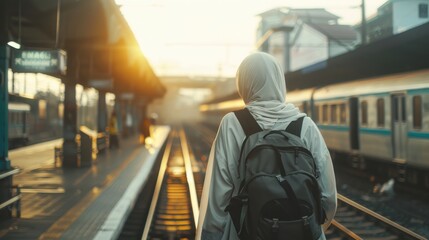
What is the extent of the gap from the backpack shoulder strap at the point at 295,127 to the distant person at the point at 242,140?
2 centimetres

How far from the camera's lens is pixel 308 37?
3728 cm

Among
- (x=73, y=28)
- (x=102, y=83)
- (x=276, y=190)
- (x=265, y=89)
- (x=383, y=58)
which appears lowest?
(x=276, y=190)

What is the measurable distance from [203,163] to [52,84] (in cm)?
1225

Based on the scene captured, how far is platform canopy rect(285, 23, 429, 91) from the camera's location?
1012cm

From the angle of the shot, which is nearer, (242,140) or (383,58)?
(242,140)

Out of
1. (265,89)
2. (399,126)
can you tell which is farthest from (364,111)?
(265,89)

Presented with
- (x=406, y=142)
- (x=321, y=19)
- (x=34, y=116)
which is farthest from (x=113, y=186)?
(x=321, y=19)

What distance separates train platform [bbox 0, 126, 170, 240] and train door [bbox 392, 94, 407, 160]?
6.24 metres

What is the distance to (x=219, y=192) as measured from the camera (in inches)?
80.6

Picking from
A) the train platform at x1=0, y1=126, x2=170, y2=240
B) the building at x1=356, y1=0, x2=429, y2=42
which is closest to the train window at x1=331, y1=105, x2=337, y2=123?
the building at x1=356, y1=0, x2=429, y2=42

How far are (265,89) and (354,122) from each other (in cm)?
1251

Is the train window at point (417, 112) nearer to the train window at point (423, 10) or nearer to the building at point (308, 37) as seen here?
the train window at point (423, 10)

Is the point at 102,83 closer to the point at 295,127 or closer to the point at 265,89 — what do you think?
the point at 265,89

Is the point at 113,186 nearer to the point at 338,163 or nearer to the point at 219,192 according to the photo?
the point at 219,192
